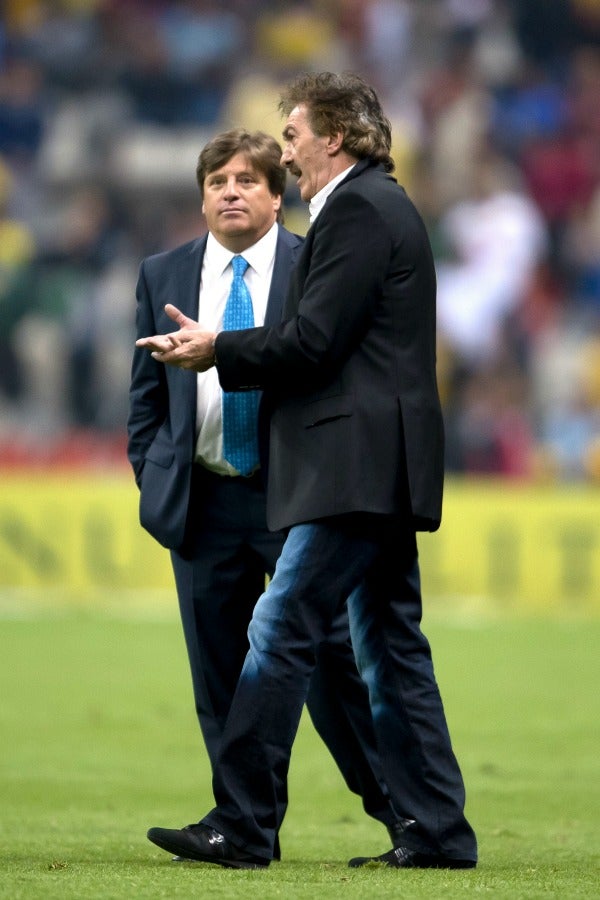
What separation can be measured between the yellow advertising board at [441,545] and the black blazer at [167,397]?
24.7ft

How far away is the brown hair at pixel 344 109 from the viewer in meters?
4.35

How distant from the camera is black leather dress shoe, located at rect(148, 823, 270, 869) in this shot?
13.5 ft

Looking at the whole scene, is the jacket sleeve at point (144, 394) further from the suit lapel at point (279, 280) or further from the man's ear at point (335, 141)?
the man's ear at point (335, 141)

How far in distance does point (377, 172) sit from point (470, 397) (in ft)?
34.1

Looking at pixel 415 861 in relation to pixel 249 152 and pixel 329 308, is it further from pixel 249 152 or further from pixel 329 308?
pixel 249 152

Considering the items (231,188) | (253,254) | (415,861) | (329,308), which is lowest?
(415,861)

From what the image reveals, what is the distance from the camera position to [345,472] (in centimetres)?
421

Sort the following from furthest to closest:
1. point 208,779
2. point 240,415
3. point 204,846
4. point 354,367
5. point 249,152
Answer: point 208,779, point 249,152, point 240,415, point 354,367, point 204,846

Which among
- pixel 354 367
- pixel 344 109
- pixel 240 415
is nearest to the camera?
pixel 354 367

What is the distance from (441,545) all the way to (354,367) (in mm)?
8492

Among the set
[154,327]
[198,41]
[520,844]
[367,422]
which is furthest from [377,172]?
[198,41]

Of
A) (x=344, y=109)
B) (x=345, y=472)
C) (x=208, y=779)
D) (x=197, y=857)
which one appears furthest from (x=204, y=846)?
(x=208, y=779)

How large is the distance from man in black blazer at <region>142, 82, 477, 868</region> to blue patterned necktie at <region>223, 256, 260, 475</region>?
44 centimetres

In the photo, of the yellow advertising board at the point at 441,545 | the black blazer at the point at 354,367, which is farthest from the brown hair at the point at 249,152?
the yellow advertising board at the point at 441,545
